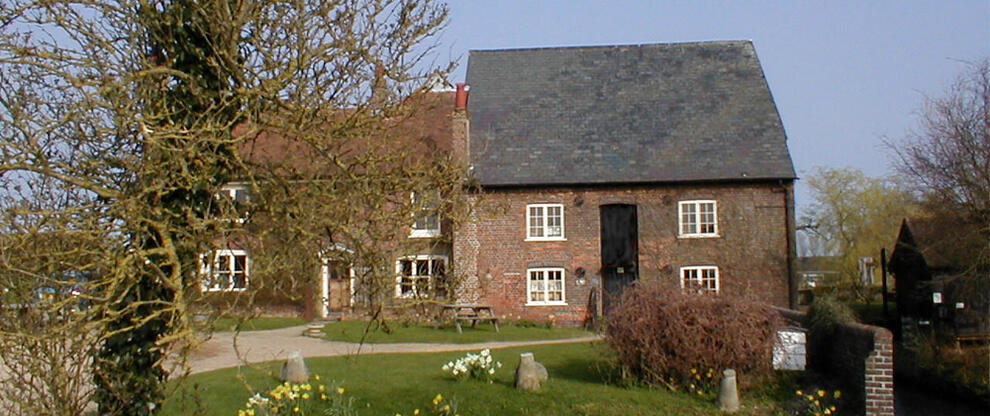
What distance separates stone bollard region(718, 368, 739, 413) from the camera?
13.4m

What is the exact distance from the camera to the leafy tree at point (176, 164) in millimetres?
6703

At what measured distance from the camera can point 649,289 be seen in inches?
576

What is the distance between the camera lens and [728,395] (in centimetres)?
1339

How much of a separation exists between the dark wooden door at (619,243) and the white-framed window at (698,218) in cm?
149

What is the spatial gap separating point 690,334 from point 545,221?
16093 mm

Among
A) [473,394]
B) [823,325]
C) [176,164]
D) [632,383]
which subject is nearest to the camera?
[176,164]

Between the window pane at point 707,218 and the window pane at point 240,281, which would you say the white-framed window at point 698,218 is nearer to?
the window pane at point 707,218

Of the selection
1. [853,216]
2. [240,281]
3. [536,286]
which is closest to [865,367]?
[240,281]

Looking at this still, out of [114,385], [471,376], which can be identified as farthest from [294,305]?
[114,385]

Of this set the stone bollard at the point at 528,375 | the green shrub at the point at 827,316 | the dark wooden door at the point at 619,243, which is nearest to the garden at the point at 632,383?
the stone bollard at the point at 528,375

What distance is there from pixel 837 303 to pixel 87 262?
13.3 m

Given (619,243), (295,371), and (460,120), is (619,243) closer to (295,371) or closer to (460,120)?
(460,120)

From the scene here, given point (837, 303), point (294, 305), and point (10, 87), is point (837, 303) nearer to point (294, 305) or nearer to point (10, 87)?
point (10, 87)

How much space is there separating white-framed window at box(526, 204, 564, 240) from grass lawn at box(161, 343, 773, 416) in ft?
42.6
